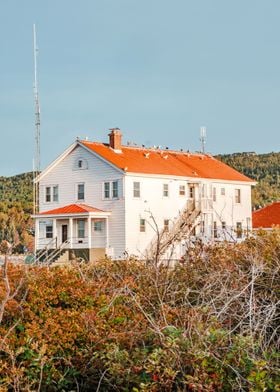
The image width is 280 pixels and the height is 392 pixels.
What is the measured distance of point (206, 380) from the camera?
22.7 feet

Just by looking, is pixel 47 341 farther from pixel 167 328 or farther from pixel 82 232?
pixel 82 232

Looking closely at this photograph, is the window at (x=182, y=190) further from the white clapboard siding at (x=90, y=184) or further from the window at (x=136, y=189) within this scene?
the white clapboard siding at (x=90, y=184)

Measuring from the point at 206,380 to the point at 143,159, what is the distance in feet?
144

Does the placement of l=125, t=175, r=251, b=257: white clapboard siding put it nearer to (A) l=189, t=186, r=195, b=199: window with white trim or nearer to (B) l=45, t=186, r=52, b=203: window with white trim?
(A) l=189, t=186, r=195, b=199: window with white trim

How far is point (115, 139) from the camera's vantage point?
166 ft

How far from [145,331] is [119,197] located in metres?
39.2

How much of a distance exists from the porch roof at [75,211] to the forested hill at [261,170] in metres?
36.3

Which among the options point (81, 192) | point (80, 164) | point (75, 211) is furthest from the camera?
point (80, 164)

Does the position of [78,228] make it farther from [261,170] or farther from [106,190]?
[261,170]

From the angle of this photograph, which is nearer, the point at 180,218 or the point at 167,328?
the point at 167,328

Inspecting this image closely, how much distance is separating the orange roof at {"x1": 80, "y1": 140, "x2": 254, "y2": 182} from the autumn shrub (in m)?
37.3

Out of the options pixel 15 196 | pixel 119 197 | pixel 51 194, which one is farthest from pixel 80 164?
pixel 15 196

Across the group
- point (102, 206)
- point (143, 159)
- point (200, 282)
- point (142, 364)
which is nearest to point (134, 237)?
point (102, 206)

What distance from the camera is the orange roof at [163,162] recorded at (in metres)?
48.4
